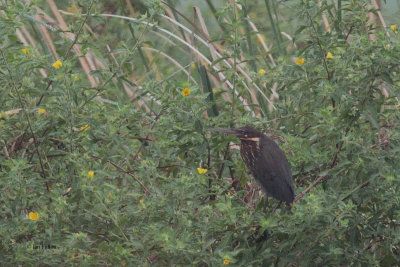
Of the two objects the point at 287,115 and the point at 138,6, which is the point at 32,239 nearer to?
the point at 287,115

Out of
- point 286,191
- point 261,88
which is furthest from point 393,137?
point 261,88

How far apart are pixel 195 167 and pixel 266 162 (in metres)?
0.29

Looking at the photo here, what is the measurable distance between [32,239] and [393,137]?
1398 millimetres

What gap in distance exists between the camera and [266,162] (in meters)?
3.28

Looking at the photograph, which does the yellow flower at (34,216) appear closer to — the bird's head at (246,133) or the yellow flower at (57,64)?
the yellow flower at (57,64)

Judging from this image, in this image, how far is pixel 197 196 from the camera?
9.96 ft

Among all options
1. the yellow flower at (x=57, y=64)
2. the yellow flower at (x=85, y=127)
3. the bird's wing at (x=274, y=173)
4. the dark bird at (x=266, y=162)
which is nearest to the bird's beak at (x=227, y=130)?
the dark bird at (x=266, y=162)

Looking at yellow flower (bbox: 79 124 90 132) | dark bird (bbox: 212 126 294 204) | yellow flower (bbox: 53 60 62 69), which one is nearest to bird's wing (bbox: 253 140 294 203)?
dark bird (bbox: 212 126 294 204)

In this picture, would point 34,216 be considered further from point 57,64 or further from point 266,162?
point 266,162

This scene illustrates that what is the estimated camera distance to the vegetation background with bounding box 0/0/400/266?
284 centimetres

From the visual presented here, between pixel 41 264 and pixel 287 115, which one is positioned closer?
pixel 41 264

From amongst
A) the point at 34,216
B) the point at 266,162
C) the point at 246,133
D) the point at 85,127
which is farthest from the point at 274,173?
the point at 34,216

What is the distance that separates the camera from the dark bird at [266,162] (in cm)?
308

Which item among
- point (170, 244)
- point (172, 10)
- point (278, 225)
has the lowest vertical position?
point (278, 225)
